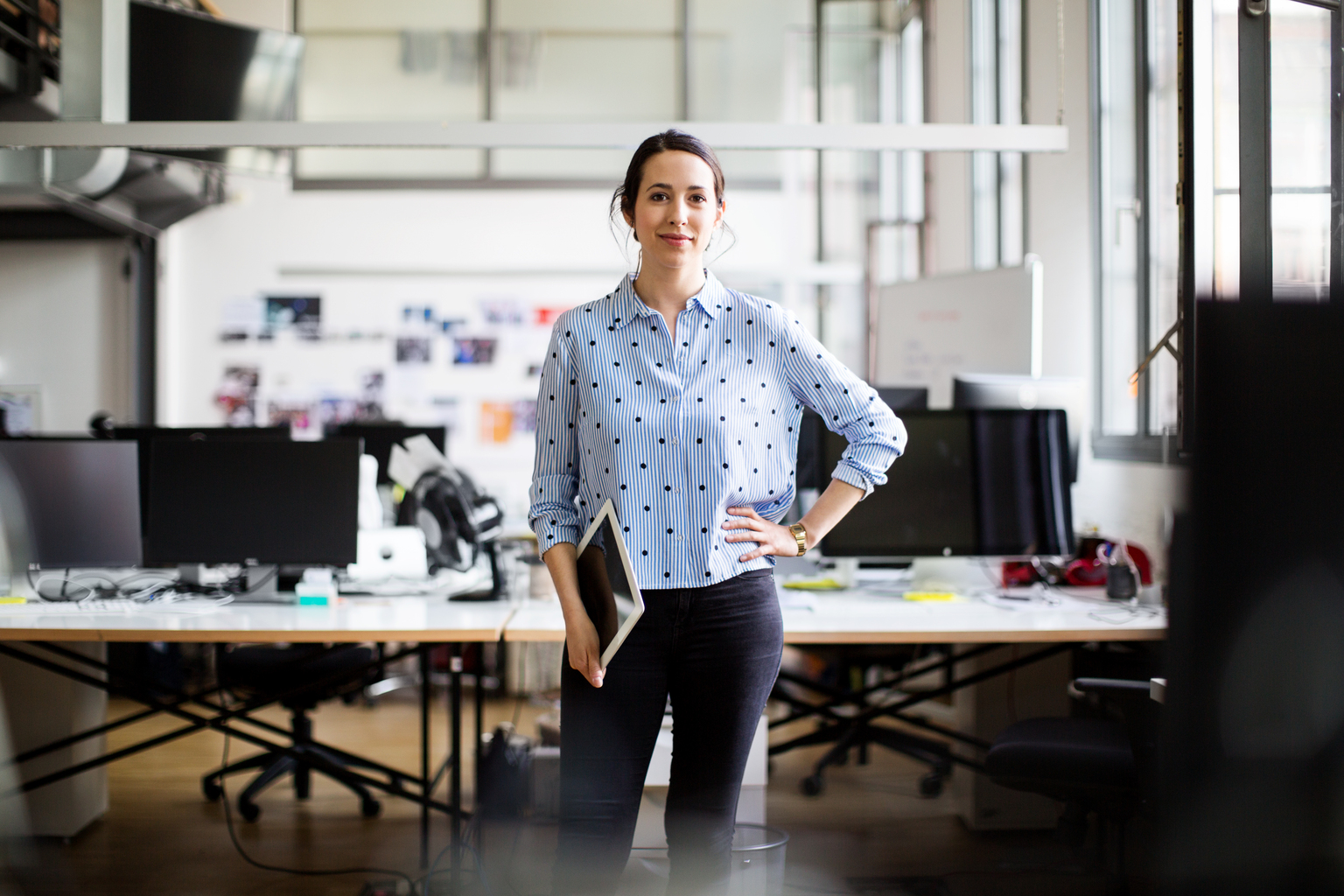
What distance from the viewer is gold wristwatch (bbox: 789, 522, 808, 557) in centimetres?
136

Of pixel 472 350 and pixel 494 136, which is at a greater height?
pixel 494 136

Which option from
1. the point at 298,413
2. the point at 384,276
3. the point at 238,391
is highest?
the point at 384,276

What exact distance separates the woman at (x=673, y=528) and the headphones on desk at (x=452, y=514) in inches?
56.5

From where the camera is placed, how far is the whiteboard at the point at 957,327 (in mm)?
3854

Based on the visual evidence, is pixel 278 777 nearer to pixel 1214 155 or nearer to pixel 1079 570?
pixel 1079 570

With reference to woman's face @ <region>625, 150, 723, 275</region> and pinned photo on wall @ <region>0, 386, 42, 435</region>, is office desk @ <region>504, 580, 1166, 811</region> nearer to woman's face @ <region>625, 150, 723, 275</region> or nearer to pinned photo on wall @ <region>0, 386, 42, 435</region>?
woman's face @ <region>625, 150, 723, 275</region>

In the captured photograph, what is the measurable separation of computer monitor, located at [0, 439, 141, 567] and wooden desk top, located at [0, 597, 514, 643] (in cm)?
32

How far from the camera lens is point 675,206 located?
1.22 meters

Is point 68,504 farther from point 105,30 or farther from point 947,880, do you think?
point 947,880

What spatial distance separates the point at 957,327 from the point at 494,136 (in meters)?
2.56

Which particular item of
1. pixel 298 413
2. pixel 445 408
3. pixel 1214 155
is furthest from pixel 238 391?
pixel 1214 155

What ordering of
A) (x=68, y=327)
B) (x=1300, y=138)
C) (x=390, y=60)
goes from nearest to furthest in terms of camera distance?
(x=1300, y=138) → (x=68, y=327) → (x=390, y=60)

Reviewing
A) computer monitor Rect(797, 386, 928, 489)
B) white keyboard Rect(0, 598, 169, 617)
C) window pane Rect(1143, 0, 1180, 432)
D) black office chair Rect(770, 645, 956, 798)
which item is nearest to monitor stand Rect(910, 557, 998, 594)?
black office chair Rect(770, 645, 956, 798)

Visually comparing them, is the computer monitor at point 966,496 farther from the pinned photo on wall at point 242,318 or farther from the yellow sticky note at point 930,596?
the pinned photo on wall at point 242,318
